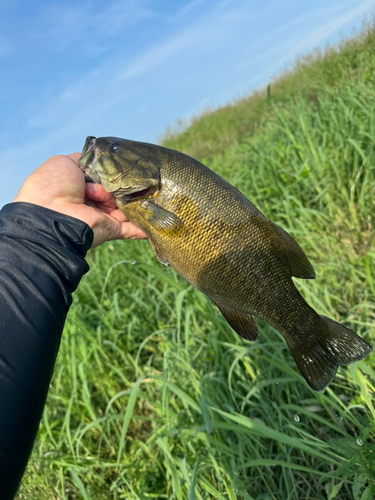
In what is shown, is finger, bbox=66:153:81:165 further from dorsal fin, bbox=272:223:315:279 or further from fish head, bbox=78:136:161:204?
dorsal fin, bbox=272:223:315:279

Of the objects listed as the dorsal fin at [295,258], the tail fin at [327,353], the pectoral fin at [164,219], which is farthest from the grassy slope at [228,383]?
the pectoral fin at [164,219]

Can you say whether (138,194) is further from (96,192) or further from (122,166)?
(96,192)

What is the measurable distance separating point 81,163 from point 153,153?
0.50m

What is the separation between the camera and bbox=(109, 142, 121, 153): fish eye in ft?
6.64

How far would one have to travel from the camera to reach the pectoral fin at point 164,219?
1717 millimetres

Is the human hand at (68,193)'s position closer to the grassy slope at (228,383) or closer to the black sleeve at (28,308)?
the black sleeve at (28,308)

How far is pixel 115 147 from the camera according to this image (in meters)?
2.04

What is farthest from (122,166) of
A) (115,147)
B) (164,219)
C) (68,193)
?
(164,219)

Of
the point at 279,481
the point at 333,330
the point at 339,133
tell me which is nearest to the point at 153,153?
the point at 333,330

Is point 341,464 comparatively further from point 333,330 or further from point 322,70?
point 322,70

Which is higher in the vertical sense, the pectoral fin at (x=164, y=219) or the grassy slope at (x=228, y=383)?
the pectoral fin at (x=164, y=219)

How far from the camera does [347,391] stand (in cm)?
252

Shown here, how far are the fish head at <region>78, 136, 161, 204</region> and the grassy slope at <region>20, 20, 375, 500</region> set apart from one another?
0.66 m

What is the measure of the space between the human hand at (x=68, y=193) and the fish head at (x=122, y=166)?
0.31 ft
